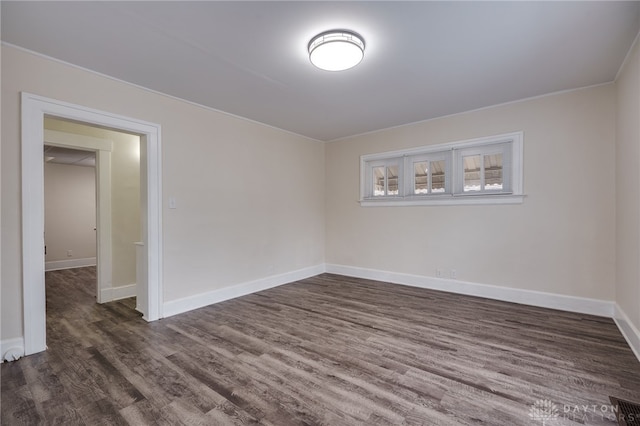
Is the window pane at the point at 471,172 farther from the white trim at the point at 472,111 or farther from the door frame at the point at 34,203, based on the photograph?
the door frame at the point at 34,203

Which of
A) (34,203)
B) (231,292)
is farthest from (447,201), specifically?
(34,203)

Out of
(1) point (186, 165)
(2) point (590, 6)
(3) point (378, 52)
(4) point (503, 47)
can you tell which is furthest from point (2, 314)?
(2) point (590, 6)

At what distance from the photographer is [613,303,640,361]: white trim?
2.36m

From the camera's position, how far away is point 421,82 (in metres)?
3.09

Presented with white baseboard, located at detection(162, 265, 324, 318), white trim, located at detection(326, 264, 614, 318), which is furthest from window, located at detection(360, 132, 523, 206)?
white baseboard, located at detection(162, 265, 324, 318)

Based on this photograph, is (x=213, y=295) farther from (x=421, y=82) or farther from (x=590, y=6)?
(x=590, y=6)

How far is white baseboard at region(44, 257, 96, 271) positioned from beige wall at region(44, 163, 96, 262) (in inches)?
3.0

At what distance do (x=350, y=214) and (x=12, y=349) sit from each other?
4465 millimetres

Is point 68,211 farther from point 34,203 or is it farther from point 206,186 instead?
point 34,203

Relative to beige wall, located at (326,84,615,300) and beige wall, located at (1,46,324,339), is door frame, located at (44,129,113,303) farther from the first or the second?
beige wall, located at (326,84,615,300)

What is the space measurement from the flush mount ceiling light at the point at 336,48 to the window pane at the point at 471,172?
103 inches

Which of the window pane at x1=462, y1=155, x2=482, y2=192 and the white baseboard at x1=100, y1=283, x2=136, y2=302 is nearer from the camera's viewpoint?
the white baseboard at x1=100, y1=283, x2=136, y2=302

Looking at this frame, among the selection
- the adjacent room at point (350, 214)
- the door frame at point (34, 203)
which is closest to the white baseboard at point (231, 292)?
the adjacent room at point (350, 214)

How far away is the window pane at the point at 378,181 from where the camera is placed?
5.11 meters
